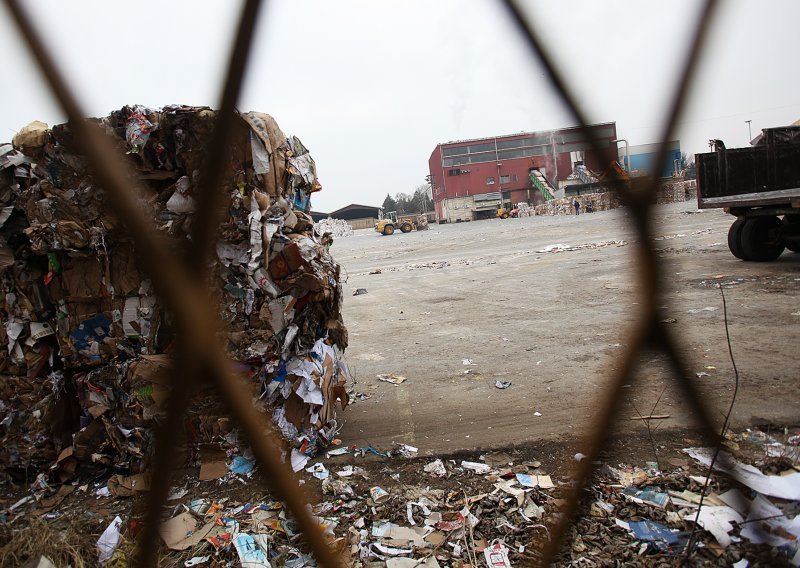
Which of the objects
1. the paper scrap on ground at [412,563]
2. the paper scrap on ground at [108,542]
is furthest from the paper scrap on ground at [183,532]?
the paper scrap on ground at [412,563]

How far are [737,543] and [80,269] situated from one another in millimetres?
3390

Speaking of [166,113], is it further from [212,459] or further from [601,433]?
[601,433]

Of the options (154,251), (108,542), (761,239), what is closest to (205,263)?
(154,251)

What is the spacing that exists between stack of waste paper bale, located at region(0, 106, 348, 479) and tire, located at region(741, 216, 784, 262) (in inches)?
276

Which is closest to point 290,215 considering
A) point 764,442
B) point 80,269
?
point 80,269

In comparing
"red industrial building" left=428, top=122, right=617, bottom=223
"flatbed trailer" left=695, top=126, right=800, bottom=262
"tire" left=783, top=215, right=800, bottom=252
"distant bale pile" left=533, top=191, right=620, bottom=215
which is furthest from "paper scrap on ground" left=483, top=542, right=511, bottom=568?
"red industrial building" left=428, top=122, right=617, bottom=223

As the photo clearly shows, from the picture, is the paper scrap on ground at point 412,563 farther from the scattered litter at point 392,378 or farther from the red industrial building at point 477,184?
the red industrial building at point 477,184

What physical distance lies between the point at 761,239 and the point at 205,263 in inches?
336

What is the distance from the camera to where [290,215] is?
9.67ft

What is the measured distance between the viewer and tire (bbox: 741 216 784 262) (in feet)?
22.6

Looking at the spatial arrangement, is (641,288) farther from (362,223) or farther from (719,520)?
(362,223)

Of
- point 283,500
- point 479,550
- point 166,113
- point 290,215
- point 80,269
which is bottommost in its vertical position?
point 479,550

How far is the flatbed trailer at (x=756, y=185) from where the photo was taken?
6.69 meters

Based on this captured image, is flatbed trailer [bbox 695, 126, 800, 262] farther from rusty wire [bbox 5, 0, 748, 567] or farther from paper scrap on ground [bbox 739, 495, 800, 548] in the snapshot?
rusty wire [bbox 5, 0, 748, 567]
